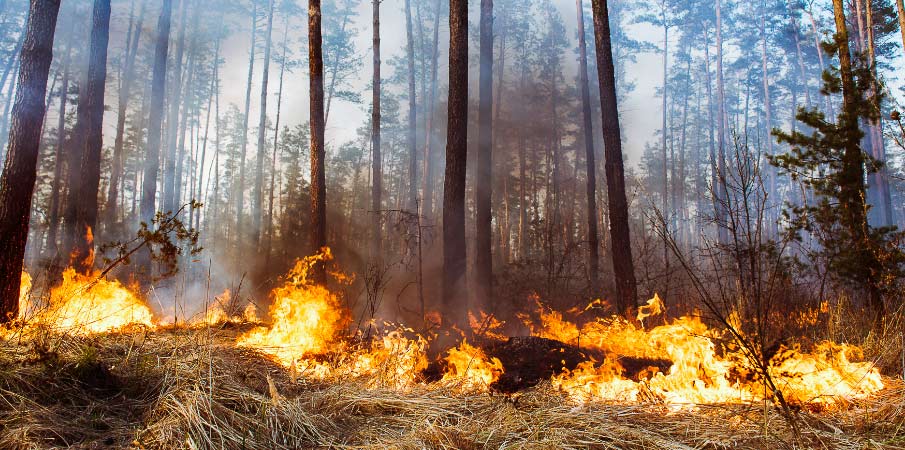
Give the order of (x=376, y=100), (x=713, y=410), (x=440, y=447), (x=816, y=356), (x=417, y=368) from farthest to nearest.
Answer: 1. (x=376, y=100)
2. (x=417, y=368)
3. (x=816, y=356)
4. (x=713, y=410)
5. (x=440, y=447)

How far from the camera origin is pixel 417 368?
5496 millimetres

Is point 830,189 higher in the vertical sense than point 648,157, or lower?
lower

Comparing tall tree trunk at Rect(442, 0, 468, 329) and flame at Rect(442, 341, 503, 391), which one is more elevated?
tall tree trunk at Rect(442, 0, 468, 329)

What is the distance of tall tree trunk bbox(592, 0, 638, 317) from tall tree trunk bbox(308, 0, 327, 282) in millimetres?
5826

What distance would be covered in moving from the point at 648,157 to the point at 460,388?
1605 inches

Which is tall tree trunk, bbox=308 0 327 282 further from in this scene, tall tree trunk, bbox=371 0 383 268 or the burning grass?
tall tree trunk, bbox=371 0 383 268

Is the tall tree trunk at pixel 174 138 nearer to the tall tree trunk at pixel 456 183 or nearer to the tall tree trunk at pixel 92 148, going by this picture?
the tall tree trunk at pixel 92 148

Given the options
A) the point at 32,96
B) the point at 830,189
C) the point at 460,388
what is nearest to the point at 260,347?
the point at 460,388

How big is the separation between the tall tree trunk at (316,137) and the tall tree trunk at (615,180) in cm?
583

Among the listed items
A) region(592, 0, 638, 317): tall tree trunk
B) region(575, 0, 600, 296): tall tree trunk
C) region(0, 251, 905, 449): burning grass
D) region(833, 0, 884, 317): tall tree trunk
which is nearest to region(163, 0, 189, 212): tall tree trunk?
region(575, 0, 600, 296): tall tree trunk

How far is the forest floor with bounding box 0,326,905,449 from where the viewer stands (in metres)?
2.85

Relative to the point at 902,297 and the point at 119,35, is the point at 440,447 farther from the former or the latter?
the point at 119,35

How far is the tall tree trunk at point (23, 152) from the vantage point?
595 cm

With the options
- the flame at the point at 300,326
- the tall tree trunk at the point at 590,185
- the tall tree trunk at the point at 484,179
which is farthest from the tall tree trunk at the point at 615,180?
the flame at the point at 300,326
